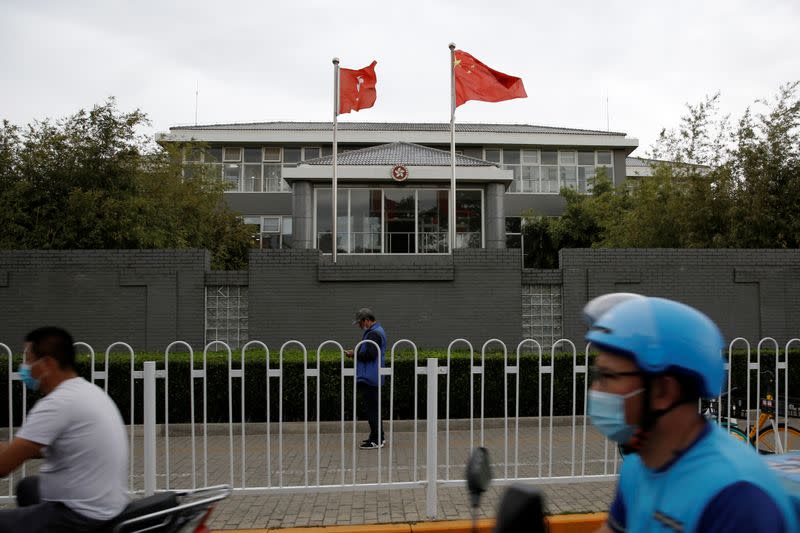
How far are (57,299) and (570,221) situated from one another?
24707 millimetres

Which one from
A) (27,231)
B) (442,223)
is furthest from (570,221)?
(27,231)

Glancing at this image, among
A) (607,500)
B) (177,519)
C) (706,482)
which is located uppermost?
(706,482)

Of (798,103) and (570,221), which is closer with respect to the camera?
(798,103)

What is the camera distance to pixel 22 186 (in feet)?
51.7

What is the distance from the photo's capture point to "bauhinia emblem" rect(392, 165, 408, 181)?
75.6 ft

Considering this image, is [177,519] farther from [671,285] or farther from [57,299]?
[671,285]

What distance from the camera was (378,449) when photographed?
7488 millimetres

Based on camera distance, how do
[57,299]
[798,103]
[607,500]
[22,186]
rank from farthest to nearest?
1. [798,103]
2. [22,186]
3. [57,299]
4. [607,500]

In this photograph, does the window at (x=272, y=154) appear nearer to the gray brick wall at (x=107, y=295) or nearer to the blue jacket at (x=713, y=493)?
the gray brick wall at (x=107, y=295)

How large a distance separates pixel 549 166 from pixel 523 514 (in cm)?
3925

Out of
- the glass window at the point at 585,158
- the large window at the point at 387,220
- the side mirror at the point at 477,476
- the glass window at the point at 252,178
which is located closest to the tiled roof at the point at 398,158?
the large window at the point at 387,220

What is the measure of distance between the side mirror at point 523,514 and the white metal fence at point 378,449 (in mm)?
4209

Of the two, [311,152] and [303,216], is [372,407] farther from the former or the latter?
[311,152]

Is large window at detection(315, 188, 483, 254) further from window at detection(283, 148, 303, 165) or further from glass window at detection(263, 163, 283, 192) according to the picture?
window at detection(283, 148, 303, 165)
